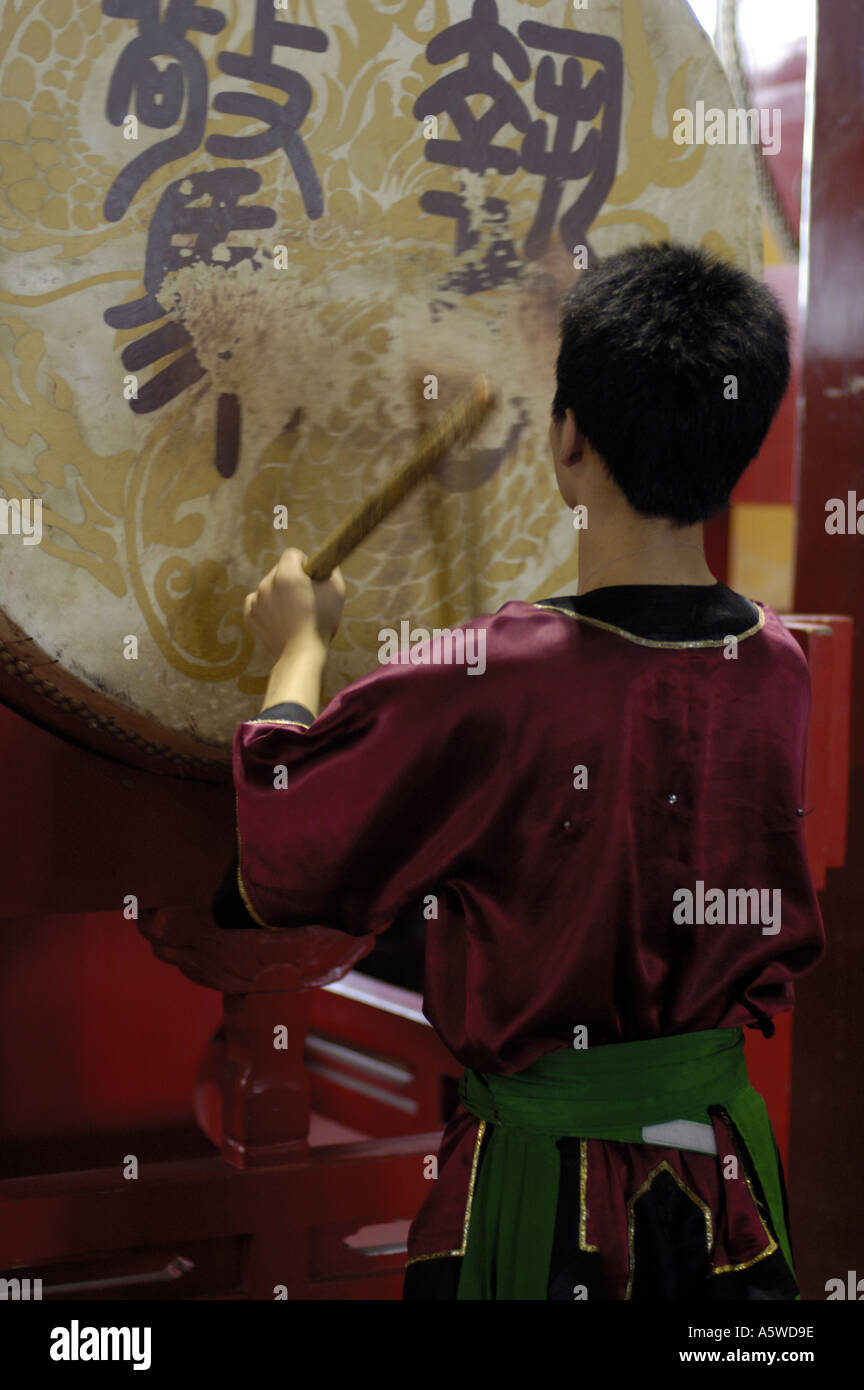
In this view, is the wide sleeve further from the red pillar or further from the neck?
the red pillar

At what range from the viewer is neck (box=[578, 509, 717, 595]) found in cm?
99

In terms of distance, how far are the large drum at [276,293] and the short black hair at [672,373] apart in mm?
285

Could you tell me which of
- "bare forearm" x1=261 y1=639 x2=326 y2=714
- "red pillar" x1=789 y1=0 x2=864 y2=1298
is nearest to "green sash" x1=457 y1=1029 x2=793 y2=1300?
"bare forearm" x1=261 y1=639 x2=326 y2=714

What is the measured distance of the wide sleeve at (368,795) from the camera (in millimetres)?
960

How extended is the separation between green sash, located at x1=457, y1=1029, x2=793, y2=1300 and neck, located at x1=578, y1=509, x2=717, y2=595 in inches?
13.3

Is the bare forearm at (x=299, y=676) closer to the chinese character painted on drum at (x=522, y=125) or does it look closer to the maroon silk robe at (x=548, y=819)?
the maroon silk robe at (x=548, y=819)

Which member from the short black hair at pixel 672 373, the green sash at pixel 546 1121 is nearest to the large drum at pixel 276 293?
the short black hair at pixel 672 373

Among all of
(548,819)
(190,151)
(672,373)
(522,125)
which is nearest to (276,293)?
(190,151)

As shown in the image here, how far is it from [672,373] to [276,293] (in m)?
0.39

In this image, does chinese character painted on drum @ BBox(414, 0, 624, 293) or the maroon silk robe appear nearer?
the maroon silk robe

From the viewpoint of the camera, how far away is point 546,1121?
1026 mm

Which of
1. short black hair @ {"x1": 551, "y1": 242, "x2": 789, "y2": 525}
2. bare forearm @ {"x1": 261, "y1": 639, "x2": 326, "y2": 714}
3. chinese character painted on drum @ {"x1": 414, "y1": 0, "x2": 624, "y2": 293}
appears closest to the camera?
short black hair @ {"x1": 551, "y1": 242, "x2": 789, "y2": 525}

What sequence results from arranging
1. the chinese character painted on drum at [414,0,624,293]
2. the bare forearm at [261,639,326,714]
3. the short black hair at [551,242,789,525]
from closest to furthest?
the short black hair at [551,242,789,525] < the bare forearm at [261,639,326,714] < the chinese character painted on drum at [414,0,624,293]

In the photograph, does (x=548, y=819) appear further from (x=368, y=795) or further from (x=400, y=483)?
(x=400, y=483)
